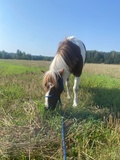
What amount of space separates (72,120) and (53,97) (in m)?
0.75

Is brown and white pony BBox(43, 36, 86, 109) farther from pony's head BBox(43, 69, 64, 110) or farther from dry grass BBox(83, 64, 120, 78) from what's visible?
dry grass BBox(83, 64, 120, 78)

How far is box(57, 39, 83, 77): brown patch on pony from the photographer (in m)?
4.98

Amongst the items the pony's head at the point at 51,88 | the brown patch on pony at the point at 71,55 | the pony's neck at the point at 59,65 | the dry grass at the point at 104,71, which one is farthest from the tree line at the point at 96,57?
the pony's head at the point at 51,88

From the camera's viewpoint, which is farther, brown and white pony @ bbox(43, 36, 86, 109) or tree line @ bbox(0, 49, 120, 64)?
tree line @ bbox(0, 49, 120, 64)

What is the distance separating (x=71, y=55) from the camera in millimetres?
5133

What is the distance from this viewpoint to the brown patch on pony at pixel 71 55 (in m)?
4.98

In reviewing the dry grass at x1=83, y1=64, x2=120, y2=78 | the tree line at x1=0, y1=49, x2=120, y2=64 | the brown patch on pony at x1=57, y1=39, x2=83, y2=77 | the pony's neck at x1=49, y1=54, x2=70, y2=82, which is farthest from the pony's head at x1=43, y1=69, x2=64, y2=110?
the tree line at x1=0, y1=49, x2=120, y2=64

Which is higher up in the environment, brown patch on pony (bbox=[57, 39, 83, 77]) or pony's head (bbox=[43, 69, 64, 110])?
brown patch on pony (bbox=[57, 39, 83, 77])

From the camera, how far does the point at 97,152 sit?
2754 millimetres

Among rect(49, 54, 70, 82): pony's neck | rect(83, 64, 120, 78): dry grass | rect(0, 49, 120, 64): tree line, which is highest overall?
rect(0, 49, 120, 64): tree line

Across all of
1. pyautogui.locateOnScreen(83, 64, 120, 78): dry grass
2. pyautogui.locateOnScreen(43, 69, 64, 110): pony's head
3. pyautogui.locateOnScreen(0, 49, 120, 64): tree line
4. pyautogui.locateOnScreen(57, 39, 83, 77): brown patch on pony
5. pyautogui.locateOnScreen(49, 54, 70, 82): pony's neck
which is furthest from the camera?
pyautogui.locateOnScreen(0, 49, 120, 64): tree line

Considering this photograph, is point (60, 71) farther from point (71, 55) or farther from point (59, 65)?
point (71, 55)

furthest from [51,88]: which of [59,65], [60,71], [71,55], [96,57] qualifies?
[96,57]

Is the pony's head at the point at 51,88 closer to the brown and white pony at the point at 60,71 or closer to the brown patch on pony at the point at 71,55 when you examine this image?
the brown and white pony at the point at 60,71
